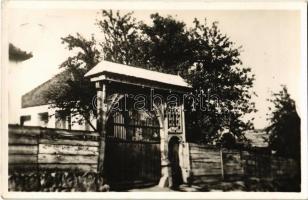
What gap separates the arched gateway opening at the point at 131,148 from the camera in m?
4.18

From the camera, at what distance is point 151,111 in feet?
14.3

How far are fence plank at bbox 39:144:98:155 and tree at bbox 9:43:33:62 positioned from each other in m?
0.84

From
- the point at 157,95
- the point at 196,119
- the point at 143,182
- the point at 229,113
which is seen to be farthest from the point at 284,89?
the point at 143,182

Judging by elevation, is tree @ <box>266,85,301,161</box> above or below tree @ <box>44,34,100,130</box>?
below

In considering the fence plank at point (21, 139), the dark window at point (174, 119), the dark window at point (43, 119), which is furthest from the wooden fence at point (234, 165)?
the fence plank at point (21, 139)

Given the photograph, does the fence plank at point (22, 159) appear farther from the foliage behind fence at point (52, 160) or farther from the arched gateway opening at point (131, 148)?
the arched gateway opening at point (131, 148)

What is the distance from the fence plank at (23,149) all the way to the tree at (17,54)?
0.81 m

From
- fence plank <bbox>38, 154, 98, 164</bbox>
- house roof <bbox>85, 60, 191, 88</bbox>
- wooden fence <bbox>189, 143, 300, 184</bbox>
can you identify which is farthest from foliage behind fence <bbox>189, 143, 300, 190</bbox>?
fence plank <bbox>38, 154, 98, 164</bbox>

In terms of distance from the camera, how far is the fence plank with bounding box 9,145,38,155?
3.91m

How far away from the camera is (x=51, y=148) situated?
3.97 meters

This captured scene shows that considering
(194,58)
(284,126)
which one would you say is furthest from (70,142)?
(284,126)

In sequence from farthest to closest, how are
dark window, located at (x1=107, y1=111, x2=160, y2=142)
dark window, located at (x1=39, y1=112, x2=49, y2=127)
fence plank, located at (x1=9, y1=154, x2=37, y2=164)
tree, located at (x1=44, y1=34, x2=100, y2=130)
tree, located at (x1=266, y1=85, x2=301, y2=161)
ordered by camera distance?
tree, located at (x1=266, y1=85, x2=301, y2=161), dark window, located at (x1=107, y1=111, x2=160, y2=142), tree, located at (x1=44, y1=34, x2=100, y2=130), dark window, located at (x1=39, y1=112, x2=49, y2=127), fence plank, located at (x1=9, y1=154, x2=37, y2=164)

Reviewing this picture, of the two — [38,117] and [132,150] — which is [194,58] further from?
[38,117]

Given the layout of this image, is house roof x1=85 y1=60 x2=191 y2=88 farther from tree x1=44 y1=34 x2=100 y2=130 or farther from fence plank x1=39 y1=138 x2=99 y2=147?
fence plank x1=39 y1=138 x2=99 y2=147
